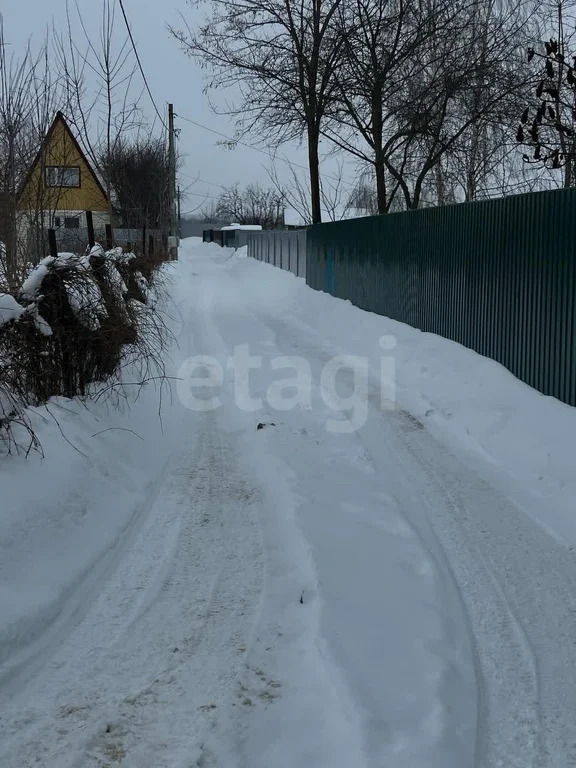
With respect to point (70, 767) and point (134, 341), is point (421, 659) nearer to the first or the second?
point (70, 767)

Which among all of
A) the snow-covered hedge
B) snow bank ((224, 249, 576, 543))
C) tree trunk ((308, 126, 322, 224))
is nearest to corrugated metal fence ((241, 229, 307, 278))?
tree trunk ((308, 126, 322, 224))

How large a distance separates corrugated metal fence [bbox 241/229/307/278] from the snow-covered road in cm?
1890

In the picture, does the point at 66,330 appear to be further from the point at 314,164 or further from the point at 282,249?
the point at 282,249

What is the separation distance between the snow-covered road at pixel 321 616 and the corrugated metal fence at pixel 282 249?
18.9 metres

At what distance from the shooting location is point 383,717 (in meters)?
3.22

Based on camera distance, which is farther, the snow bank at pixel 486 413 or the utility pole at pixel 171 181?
the utility pole at pixel 171 181

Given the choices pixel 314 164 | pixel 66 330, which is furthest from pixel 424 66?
pixel 66 330

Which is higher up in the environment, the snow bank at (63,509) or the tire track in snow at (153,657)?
the snow bank at (63,509)

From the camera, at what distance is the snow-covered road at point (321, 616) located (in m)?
3.11

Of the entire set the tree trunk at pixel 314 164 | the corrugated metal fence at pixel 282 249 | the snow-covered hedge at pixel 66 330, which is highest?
the tree trunk at pixel 314 164

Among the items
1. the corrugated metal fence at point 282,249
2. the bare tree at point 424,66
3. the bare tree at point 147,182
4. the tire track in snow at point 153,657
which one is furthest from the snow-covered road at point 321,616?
the bare tree at point 147,182

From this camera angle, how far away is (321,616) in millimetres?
4066

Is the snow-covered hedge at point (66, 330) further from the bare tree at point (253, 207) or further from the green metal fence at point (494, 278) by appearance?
the bare tree at point (253, 207)

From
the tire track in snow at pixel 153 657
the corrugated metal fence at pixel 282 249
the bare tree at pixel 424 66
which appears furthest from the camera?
the corrugated metal fence at pixel 282 249
